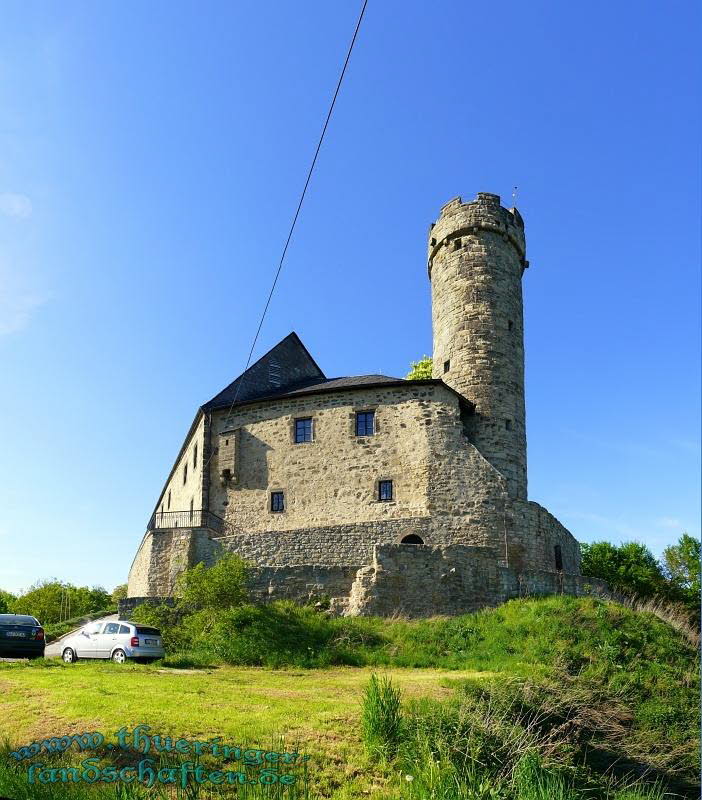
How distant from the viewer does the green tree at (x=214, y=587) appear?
23.0 meters

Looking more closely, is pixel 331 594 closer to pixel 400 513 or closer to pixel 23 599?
pixel 400 513

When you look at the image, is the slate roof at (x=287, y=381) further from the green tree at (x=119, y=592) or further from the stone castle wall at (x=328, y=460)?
the green tree at (x=119, y=592)

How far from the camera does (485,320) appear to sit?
3077 centimetres

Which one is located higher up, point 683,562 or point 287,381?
point 287,381

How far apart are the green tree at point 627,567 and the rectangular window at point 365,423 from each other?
20.4 metres

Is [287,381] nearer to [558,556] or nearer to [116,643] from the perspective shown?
[558,556]

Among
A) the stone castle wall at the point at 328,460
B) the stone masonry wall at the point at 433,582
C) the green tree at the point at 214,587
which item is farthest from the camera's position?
the stone castle wall at the point at 328,460

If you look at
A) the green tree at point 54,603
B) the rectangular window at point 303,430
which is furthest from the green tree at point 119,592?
the rectangular window at point 303,430

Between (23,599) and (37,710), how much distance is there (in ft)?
99.5

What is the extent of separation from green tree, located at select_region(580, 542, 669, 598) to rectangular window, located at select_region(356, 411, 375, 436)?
2041 cm

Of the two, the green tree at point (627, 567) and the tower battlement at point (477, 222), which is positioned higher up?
the tower battlement at point (477, 222)

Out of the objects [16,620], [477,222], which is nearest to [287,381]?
[477,222]

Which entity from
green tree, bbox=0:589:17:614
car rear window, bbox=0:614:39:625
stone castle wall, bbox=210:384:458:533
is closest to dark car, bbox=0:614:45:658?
car rear window, bbox=0:614:39:625

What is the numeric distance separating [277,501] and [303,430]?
2.97 meters
